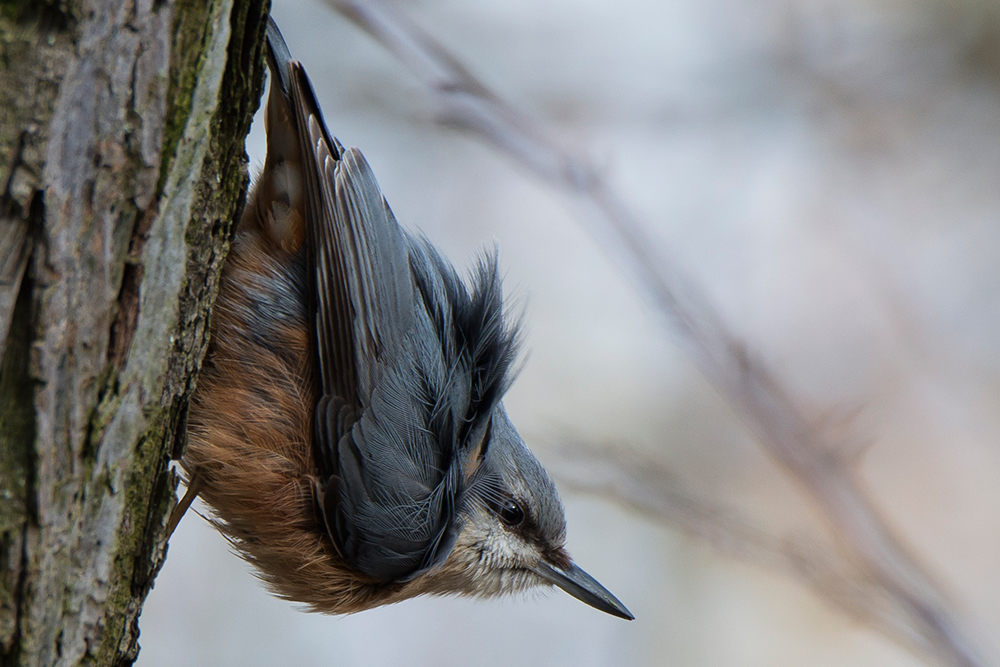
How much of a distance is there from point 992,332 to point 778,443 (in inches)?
139

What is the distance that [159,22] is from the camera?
108cm

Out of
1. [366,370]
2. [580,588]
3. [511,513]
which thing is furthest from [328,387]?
[580,588]

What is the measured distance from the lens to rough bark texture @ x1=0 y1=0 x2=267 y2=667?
0.96 m

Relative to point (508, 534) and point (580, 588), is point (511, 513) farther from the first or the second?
point (580, 588)

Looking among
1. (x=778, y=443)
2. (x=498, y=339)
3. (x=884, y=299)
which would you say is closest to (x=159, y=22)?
(x=498, y=339)

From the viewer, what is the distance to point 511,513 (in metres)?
2.44

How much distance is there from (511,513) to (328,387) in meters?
0.82

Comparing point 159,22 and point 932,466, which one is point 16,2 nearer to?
point 159,22

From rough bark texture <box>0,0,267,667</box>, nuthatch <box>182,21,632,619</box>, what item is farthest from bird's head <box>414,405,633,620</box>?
rough bark texture <box>0,0,267,667</box>

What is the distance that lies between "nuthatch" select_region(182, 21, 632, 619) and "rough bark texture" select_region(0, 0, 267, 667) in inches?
21.0

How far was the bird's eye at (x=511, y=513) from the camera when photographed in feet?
7.90

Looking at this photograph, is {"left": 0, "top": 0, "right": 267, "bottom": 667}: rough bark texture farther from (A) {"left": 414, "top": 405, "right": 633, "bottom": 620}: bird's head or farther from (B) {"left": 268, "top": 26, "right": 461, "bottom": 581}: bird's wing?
(A) {"left": 414, "top": 405, "right": 633, "bottom": 620}: bird's head

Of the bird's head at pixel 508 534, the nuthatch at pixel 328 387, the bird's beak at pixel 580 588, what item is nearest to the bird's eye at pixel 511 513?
the bird's head at pixel 508 534

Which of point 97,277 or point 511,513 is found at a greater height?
point 511,513
